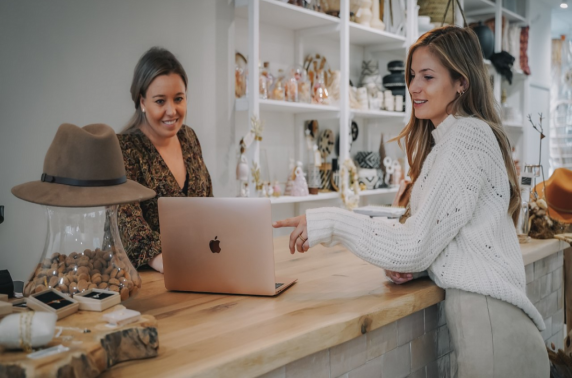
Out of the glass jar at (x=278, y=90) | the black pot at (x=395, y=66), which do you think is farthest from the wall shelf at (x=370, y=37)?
the glass jar at (x=278, y=90)

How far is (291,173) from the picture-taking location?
3.67 metres

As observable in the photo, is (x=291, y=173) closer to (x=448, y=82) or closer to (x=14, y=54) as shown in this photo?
(x=14, y=54)

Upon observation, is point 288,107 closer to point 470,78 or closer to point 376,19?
point 376,19

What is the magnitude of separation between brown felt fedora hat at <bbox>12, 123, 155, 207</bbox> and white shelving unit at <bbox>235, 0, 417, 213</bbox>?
6.87 feet

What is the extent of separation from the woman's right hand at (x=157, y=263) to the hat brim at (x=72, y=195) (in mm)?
609

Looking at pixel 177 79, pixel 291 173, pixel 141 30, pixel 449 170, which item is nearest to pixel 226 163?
pixel 291 173

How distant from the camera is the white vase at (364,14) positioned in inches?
157

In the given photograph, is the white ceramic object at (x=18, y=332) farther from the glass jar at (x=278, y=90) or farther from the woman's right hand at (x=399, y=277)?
the glass jar at (x=278, y=90)

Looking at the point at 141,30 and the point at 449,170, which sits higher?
the point at 141,30

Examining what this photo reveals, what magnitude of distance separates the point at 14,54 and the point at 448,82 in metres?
1.80

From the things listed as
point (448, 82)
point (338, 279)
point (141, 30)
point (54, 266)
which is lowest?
point (338, 279)

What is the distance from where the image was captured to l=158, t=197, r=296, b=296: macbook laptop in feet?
4.27

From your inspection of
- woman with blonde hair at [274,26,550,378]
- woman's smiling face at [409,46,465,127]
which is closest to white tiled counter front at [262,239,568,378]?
woman with blonde hair at [274,26,550,378]

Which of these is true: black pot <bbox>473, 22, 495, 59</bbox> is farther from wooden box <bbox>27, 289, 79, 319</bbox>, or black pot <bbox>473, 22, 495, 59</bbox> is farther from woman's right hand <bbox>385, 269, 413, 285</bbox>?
wooden box <bbox>27, 289, 79, 319</bbox>
